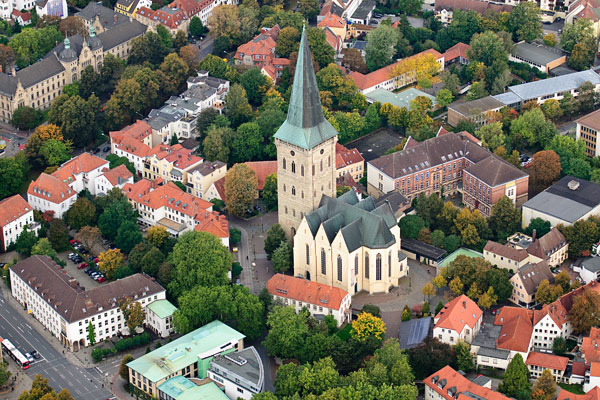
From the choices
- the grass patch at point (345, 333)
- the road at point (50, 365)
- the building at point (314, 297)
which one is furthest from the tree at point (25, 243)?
the grass patch at point (345, 333)

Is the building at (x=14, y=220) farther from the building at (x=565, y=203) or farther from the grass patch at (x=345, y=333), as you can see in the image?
the building at (x=565, y=203)

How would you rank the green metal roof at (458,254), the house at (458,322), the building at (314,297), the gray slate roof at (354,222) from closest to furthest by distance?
the house at (458,322), the building at (314,297), the gray slate roof at (354,222), the green metal roof at (458,254)

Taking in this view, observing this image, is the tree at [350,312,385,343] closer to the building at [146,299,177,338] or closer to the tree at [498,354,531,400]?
the tree at [498,354,531,400]

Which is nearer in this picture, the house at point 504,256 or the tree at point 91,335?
the tree at point 91,335

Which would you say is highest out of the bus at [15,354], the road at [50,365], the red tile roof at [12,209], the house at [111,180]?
the red tile roof at [12,209]

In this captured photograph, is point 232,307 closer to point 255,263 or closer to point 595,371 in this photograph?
point 255,263

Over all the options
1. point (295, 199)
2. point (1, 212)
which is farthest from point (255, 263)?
point (1, 212)

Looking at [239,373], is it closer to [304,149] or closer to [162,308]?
[162,308]

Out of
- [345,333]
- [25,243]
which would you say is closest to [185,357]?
[345,333]
